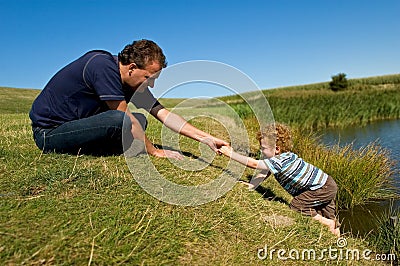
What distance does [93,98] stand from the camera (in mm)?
3598

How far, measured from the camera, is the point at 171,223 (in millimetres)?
2689

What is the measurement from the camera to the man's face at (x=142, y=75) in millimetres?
3480

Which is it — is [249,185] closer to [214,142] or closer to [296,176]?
[296,176]

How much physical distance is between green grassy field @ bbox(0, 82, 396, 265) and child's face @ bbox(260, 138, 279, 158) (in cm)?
49

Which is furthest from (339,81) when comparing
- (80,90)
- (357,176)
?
(80,90)

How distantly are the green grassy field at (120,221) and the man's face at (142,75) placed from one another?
0.82 meters

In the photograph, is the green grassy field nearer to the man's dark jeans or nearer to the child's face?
the man's dark jeans

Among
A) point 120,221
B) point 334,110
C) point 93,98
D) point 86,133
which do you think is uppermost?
point 93,98

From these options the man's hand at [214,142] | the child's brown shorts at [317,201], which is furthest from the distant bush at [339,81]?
the man's hand at [214,142]

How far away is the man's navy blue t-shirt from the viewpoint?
3375mm

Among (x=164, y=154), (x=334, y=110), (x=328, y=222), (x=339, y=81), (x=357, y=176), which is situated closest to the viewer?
(x=328, y=222)

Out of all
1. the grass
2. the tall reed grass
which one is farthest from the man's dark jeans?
the grass

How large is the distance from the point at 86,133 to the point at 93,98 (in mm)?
374

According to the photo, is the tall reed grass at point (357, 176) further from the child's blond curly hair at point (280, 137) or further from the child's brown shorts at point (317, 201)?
the child's blond curly hair at point (280, 137)
